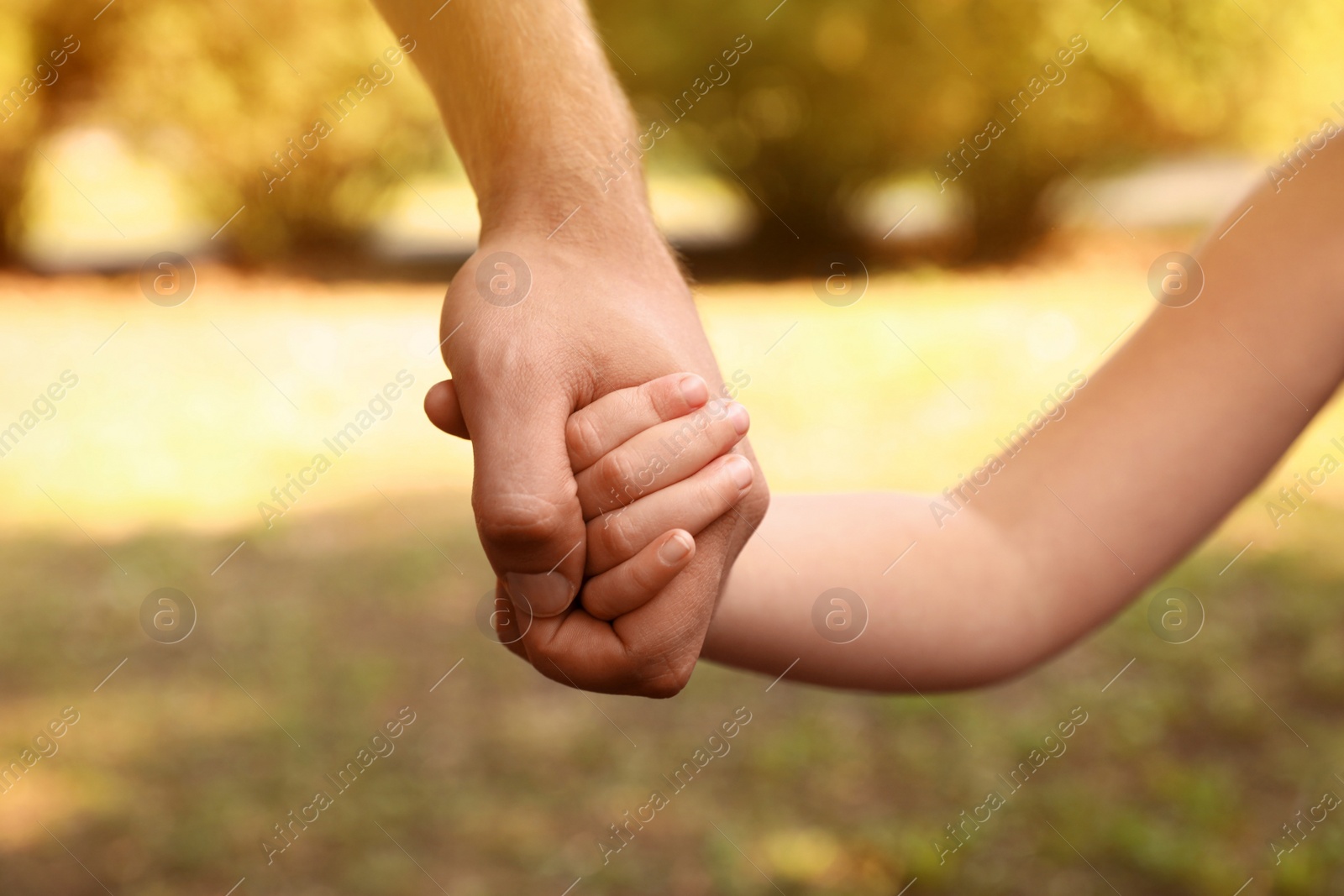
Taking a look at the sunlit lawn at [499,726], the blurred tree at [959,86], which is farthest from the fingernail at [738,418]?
the blurred tree at [959,86]

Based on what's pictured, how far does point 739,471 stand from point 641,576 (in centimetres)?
14

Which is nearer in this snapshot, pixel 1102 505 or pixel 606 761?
pixel 1102 505

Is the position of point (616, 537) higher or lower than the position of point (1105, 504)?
higher

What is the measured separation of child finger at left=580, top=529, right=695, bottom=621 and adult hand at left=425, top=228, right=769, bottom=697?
2 centimetres

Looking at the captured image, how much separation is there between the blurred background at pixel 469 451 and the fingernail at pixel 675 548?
934 mm

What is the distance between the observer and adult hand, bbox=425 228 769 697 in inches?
42.4

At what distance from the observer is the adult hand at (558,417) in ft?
3.54

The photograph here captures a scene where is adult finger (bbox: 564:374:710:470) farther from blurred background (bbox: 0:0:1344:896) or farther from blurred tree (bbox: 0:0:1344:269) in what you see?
blurred tree (bbox: 0:0:1344:269)

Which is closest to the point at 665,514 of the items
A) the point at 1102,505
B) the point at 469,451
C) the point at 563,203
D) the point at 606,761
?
the point at 563,203

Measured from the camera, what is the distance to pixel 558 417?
1.10 metres

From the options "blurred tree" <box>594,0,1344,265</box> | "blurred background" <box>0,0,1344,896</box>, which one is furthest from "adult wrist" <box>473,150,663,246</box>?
"blurred tree" <box>594,0,1344,265</box>

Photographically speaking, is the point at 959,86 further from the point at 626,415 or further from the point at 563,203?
the point at 626,415

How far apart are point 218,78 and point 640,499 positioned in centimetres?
938

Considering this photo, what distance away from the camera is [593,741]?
3.38 meters
